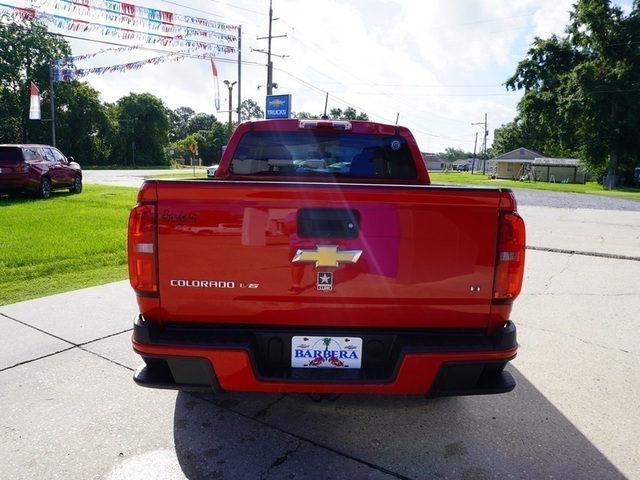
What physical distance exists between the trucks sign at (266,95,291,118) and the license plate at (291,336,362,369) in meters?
20.7

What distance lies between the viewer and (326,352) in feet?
7.77

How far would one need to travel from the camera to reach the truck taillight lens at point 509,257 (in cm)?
234

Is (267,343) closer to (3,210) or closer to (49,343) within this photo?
(49,343)

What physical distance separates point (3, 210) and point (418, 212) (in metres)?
12.9

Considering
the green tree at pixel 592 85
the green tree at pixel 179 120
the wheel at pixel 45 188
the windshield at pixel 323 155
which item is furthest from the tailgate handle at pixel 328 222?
the green tree at pixel 179 120

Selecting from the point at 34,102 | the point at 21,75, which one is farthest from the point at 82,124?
the point at 34,102

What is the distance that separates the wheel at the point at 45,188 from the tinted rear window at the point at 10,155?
101 cm

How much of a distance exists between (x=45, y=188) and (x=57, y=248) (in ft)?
29.6

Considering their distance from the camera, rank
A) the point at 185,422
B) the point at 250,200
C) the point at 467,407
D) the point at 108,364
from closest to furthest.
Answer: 1. the point at 250,200
2. the point at 185,422
3. the point at 467,407
4. the point at 108,364

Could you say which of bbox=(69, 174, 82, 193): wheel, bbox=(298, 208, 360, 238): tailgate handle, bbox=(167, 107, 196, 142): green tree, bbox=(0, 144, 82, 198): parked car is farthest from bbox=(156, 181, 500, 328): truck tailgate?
bbox=(167, 107, 196, 142): green tree

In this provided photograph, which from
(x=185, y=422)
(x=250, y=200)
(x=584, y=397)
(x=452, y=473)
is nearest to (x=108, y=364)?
(x=185, y=422)

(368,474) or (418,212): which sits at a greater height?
(418,212)

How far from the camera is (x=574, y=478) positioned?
245 cm

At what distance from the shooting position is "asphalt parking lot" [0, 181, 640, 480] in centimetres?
250
